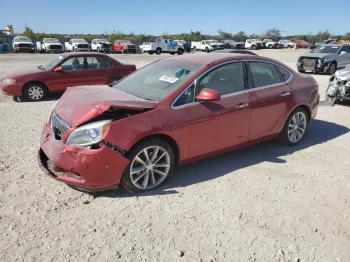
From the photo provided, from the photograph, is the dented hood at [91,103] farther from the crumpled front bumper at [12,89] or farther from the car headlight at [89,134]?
the crumpled front bumper at [12,89]

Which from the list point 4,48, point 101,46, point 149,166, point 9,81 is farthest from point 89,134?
point 4,48

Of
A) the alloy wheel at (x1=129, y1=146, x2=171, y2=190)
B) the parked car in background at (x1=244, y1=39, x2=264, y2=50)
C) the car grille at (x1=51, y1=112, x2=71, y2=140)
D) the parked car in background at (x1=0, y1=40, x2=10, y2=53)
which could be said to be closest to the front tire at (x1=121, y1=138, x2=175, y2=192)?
the alloy wheel at (x1=129, y1=146, x2=171, y2=190)

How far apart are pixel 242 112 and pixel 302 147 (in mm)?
1798

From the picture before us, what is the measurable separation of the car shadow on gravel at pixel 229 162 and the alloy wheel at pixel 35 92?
654 cm

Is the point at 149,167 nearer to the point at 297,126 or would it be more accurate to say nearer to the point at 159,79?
the point at 159,79

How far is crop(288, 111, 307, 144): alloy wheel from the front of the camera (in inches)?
235

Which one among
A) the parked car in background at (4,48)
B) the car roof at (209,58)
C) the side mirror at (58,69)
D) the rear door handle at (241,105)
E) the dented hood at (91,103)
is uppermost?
the car roof at (209,58)

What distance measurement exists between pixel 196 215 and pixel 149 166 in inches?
33.1

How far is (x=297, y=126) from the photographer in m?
6.09

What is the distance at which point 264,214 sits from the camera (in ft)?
12.7

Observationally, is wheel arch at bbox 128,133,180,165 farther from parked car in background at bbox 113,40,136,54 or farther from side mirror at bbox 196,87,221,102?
parked car in background at bbox 113,40,136,54

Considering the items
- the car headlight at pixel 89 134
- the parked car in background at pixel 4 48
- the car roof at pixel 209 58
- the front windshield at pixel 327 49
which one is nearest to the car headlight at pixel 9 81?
the car roof at pixel 209 58

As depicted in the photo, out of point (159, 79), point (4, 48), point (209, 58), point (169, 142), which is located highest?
point (209, 58)

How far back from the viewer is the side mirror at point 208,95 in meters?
4.31
